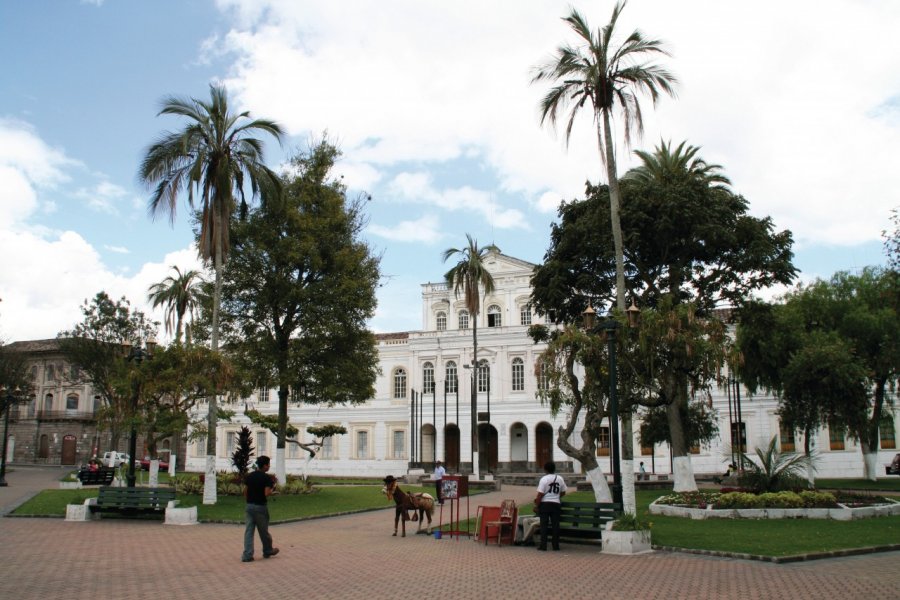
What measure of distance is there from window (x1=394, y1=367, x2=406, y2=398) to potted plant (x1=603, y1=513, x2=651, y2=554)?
40934mm

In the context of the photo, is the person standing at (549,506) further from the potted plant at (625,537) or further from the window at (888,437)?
the window at (888,437)

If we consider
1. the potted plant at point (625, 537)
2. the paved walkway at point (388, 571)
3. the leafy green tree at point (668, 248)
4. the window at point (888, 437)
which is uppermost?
the leafy green tree at point (668, 248)

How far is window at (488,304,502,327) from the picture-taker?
174ft

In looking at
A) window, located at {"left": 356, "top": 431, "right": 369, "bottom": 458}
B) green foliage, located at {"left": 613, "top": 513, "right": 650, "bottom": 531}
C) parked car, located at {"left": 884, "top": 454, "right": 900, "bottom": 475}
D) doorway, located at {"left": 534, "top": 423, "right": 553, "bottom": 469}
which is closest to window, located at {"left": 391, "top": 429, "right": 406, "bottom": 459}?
window, located at {"left": 356, "top": 431, "right": 369, "bottom": 458}

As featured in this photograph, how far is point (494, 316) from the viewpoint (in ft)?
174

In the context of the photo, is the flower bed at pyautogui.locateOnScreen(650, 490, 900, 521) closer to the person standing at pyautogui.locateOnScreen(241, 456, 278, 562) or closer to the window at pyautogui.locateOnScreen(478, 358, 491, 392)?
the person standing at pyautogui.locateOnScreen(241, 456, 278, 562)

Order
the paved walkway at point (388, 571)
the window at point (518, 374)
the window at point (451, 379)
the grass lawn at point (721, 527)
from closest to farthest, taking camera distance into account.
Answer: the paved walkway at point (388, 571)
the grass lawn at point (721, 527)
the window at point (518, 374)
the window at point (451, 379)

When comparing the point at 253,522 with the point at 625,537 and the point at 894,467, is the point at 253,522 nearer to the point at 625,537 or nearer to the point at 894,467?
the point at 625,537

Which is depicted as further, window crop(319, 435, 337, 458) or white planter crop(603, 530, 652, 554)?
window crop(319, 435, 337, 458)

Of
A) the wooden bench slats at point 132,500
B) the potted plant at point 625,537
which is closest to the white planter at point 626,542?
the potted plant at point 625,537

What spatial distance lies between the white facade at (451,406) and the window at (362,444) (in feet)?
0.23

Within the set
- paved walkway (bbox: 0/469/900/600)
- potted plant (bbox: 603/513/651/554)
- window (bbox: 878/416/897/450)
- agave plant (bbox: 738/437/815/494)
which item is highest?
window (bbox: 878/416/897/450)

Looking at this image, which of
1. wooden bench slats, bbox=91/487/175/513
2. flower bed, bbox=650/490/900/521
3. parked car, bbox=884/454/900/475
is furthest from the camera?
parked car, bbox=884/454/900/475

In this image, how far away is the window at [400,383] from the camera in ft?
176
